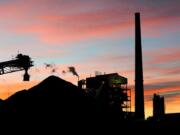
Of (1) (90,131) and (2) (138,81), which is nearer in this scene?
(1) (90,131)

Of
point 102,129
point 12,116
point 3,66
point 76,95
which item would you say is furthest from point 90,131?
point 3,66

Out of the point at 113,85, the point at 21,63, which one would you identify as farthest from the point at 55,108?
the point at 113,85

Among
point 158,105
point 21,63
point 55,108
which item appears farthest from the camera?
point 158,105

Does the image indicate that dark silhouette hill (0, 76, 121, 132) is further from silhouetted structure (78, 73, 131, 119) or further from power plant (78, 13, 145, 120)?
silhouetted structure (78, 73, 131, 119)

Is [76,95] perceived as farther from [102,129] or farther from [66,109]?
[102,129]

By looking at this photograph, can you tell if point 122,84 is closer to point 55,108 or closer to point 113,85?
point 113,85

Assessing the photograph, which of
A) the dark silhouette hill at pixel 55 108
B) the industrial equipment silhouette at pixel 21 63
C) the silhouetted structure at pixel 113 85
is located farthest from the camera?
the silhouetted structure at pixel 113 85

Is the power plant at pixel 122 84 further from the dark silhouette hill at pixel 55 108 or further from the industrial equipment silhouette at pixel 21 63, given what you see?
the dark silhouette hill at pixel 55 108

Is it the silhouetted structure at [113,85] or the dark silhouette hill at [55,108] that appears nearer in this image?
the dark silhouette hill at [55,108]

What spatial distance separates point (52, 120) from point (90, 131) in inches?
53.1

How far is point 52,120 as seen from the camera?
1396 centimetres

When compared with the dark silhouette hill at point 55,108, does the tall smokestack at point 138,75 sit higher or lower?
higher

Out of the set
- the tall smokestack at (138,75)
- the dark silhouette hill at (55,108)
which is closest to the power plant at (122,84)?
the tall smokestack at (138,75)

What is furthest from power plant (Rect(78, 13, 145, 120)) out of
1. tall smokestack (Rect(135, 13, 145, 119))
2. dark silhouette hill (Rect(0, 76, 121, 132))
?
dark silhouette hill (Rect(0, 76, 121, 132))
